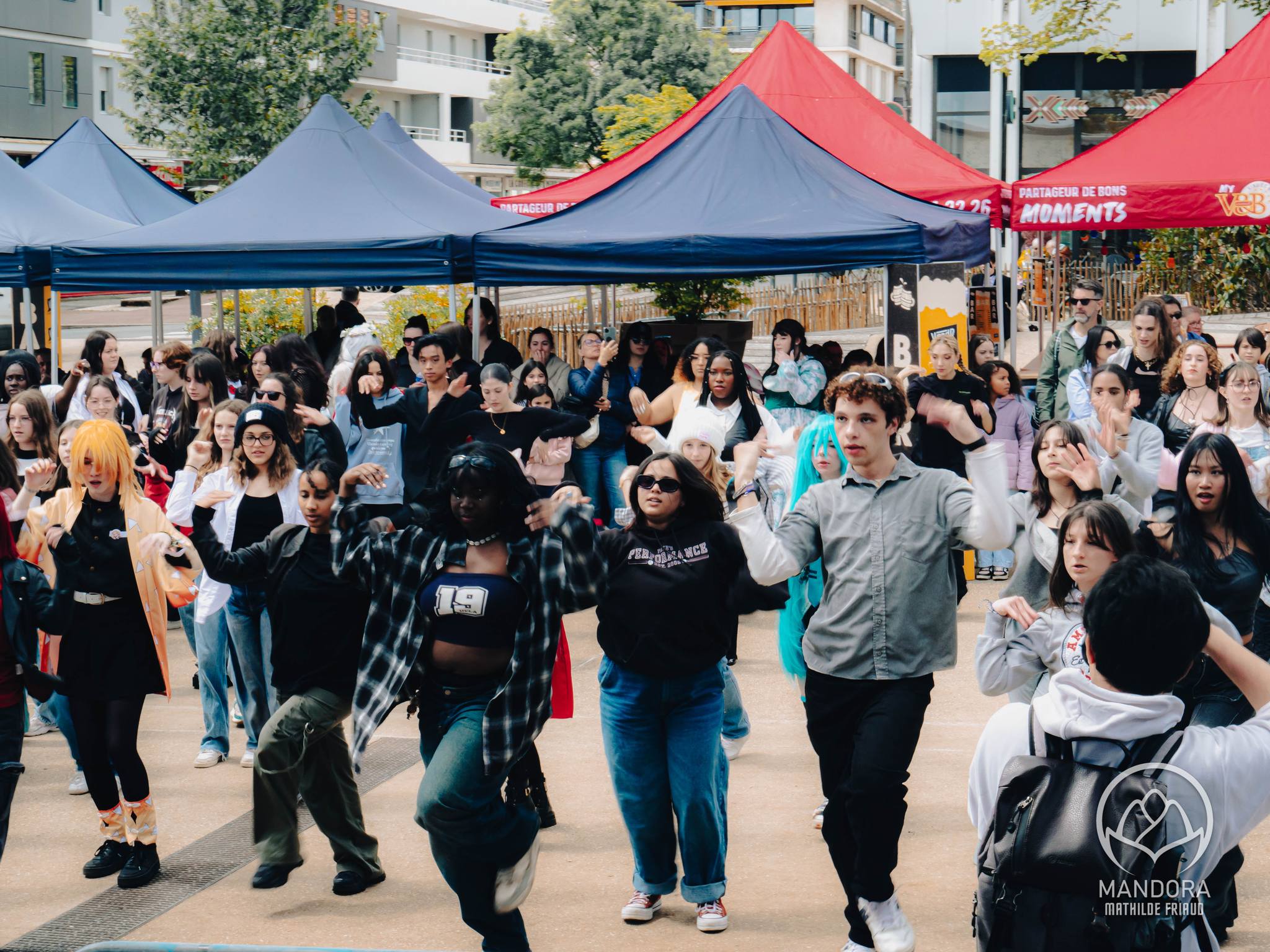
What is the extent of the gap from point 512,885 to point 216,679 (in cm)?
292

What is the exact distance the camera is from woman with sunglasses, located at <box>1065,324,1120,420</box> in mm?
9914

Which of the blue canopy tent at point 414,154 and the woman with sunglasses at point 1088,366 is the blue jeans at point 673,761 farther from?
the blue canopy tent at point 414,154

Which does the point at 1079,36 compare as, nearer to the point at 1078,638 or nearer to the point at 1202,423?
the point at 1202,423

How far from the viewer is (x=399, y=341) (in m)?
19.2

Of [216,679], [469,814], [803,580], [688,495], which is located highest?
[688,495]

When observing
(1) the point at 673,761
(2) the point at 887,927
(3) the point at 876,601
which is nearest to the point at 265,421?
(1) the point at 673,761

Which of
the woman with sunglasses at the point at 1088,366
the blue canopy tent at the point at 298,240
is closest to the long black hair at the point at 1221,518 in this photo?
the woman with sunglasses at the point at 1088,366

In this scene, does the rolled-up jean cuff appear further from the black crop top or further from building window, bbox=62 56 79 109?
building window, bbox=62 56 79 109

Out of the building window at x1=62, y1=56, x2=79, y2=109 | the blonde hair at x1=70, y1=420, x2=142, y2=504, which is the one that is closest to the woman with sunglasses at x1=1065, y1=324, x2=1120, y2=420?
the blonde hair at x1=70, y1=420, x2=142, y2=504

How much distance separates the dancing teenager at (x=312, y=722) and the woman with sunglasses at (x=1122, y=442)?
2932mm

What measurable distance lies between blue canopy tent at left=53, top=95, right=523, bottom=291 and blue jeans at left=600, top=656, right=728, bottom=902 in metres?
6.71

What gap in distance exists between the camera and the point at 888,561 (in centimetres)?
474

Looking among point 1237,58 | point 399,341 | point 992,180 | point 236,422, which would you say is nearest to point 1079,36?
point 1237,58

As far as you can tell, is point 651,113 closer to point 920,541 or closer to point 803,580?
point 803,580
